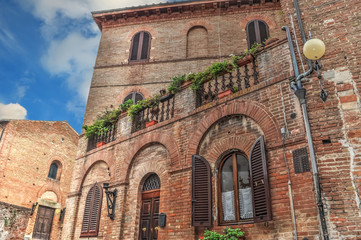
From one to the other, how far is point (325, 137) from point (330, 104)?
2.33 feet

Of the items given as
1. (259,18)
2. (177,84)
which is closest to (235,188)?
(177,84)

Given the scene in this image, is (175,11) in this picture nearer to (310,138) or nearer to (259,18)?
(259,18)

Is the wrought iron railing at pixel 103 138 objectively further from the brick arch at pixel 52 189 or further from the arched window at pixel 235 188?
the brick arch at pixel 52 189

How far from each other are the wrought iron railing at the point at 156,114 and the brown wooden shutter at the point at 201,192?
2.36 m

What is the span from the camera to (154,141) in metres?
9.41

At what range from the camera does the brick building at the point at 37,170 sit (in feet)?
59.5

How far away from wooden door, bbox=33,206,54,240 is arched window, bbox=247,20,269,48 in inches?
638

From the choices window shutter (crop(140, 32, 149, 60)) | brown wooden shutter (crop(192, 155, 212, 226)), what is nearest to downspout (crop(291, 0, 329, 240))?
brown wooden shutter (crop(192, 155, 212, 226))

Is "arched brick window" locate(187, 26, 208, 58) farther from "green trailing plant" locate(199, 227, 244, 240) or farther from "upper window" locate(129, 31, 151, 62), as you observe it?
"green trailing plant" locate(199, 227, 244, 240)

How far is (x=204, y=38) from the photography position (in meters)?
17.0

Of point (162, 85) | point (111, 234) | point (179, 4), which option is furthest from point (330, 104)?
point (179, 4)

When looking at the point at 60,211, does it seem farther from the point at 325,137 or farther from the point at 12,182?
the point at 325,137

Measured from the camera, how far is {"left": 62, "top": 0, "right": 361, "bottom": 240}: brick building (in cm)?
564

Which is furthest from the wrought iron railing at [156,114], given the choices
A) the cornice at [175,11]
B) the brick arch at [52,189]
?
the brick arch at [52,189]
